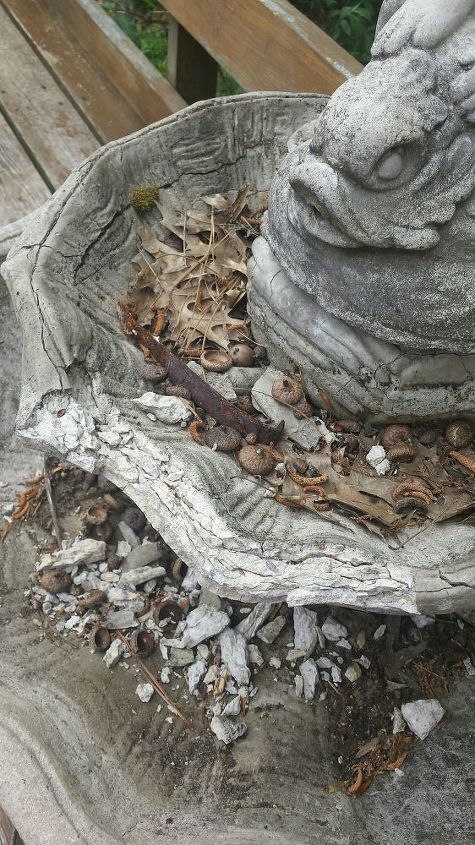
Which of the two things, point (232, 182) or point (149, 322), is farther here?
point (232, 182)

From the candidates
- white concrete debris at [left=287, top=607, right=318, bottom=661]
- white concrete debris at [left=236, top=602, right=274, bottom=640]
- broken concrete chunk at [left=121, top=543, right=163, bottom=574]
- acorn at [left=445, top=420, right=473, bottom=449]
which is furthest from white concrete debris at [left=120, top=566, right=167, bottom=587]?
acorn at [left=445, top=420, right=473, bottom=449]

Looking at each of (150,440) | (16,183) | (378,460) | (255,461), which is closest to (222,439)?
(255,461)

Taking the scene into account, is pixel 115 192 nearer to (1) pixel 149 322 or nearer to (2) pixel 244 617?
(1) pixel 149 322

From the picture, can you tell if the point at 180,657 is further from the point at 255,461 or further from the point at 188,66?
the point at 188,66

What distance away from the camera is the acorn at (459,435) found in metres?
1.66

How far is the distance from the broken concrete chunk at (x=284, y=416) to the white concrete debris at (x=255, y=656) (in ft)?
1.73

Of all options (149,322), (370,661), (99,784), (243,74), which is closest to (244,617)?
(370,661)

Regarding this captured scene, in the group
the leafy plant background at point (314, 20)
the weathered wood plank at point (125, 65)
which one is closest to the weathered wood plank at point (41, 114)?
the weathered wood plank at point (125, 65)

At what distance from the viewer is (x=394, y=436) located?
1658 millimetres

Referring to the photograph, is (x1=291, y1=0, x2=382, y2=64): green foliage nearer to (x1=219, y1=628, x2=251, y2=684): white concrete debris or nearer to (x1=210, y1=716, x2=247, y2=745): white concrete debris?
(x1=219, y1=628, x2=251, y2=684): white concrete debris

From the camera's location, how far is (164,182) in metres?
2.01

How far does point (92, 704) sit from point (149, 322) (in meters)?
0.90

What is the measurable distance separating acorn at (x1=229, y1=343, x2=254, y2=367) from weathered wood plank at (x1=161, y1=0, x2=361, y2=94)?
3.12ft

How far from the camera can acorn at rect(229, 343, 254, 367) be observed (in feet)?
5.89
